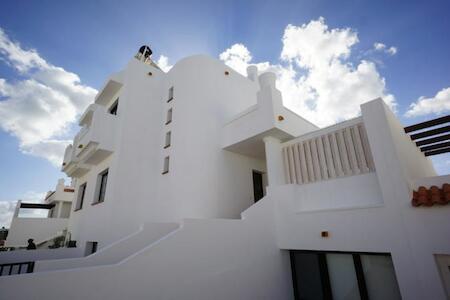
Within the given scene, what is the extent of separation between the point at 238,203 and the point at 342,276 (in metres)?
4.29

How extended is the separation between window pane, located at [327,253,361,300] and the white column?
258 cm

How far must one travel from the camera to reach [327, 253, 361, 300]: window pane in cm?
536

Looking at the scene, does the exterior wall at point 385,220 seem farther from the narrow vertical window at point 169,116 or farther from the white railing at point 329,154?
the narrow vertical window at point 169,116

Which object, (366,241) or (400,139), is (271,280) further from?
(400,139)

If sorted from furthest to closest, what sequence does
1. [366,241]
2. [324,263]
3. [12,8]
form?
[12,8] → [324,263] → [366,241]

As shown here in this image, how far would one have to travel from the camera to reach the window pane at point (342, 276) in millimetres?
5355

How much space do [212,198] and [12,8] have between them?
9571 millimetres

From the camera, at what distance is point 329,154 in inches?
250

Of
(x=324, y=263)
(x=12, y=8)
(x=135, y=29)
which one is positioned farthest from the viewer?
(x=135, y=29)

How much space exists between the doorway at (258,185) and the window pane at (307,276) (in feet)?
11.4

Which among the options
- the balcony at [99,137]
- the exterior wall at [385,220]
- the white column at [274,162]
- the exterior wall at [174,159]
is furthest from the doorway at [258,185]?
the balcony at [99,137]

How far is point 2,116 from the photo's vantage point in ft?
32.0

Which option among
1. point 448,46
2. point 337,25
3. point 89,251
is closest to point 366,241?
point 448,46

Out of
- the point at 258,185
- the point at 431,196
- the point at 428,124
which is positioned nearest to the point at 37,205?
the point at 258,185
